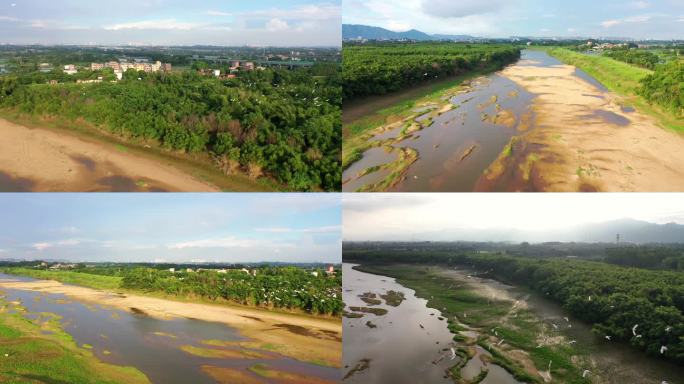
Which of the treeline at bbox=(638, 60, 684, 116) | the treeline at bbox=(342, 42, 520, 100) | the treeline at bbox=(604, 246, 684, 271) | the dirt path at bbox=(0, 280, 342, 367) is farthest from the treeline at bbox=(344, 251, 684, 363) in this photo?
the treeline at bbox=(638, 60, 684, 116)

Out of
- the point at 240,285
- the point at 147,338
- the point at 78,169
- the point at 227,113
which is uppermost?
the point at 227,113

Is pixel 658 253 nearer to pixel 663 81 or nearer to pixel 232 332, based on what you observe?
pixel 663 81

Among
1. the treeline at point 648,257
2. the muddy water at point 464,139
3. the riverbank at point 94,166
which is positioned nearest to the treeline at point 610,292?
the treeline at point 648,257

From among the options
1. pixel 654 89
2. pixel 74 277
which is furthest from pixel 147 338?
pixel 654 89

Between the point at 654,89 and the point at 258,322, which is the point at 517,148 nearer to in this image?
the point at 258,322

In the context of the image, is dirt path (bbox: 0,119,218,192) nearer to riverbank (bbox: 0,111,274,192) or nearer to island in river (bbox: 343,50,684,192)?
riverbank (bbox: 0,111,274,192)

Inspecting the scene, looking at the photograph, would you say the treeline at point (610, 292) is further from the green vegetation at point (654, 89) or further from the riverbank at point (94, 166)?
the green vegetation at point (654, 89)
